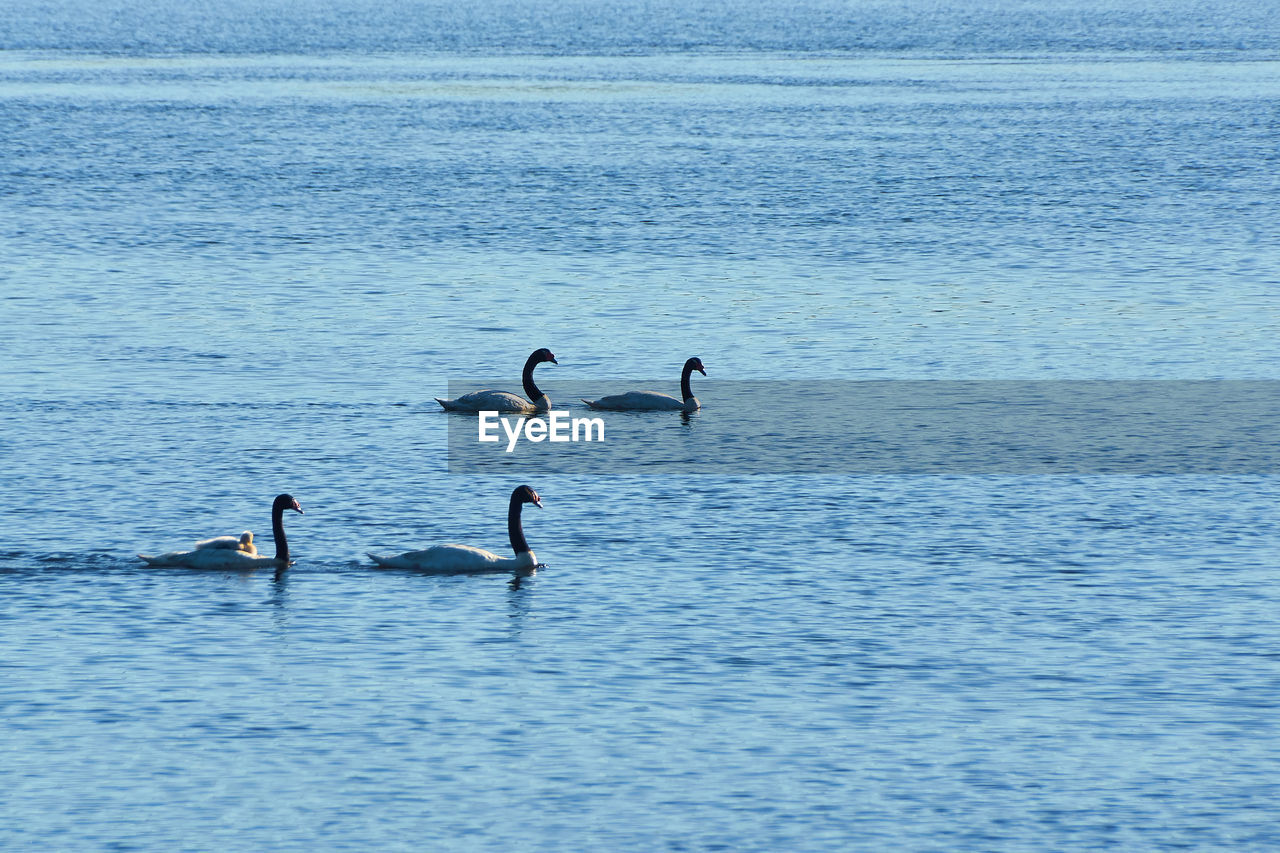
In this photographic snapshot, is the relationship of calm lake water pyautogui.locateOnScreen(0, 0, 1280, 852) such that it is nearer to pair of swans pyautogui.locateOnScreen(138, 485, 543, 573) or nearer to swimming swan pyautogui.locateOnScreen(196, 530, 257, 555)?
pair of swans pyautogui.locateOnScreen(138, 485, 543, 573)

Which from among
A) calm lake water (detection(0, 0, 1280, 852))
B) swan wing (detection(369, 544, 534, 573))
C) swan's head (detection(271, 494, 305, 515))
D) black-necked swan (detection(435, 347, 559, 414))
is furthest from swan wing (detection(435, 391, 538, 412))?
swan wing (detection(369, 544, 534, 573))

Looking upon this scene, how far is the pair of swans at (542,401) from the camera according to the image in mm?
37156

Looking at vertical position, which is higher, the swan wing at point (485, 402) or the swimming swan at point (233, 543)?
the swan wing at point (485, 402)

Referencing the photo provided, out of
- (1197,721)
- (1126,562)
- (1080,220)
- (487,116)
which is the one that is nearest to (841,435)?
(1126,562)

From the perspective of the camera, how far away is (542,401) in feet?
124

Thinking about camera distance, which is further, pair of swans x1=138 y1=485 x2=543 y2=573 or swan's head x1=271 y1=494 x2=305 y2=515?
swan's head x1=271 y1=494 x2=305 y2=515

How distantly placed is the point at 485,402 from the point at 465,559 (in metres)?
10.5

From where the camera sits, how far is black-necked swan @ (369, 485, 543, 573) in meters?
26.6

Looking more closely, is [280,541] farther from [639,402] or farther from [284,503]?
[639,402]

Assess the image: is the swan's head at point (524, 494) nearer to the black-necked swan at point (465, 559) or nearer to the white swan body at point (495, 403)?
the black-necked swan at point (465, 559)

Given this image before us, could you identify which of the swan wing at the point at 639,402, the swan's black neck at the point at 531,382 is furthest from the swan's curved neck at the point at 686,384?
the swan's black neck at the point at 531,382

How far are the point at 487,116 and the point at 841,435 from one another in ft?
244

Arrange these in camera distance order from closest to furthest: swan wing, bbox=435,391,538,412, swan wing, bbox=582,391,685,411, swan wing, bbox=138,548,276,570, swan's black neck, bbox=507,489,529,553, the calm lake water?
the calm lake water, swan wing, bbox=138,548,276,570, swan's black neck, bbox=507,489,529,553, swan wing, bbox=435,391,538,412, swan wing, bbox=582,391,685,411

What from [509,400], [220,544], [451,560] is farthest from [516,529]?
[509,400]
